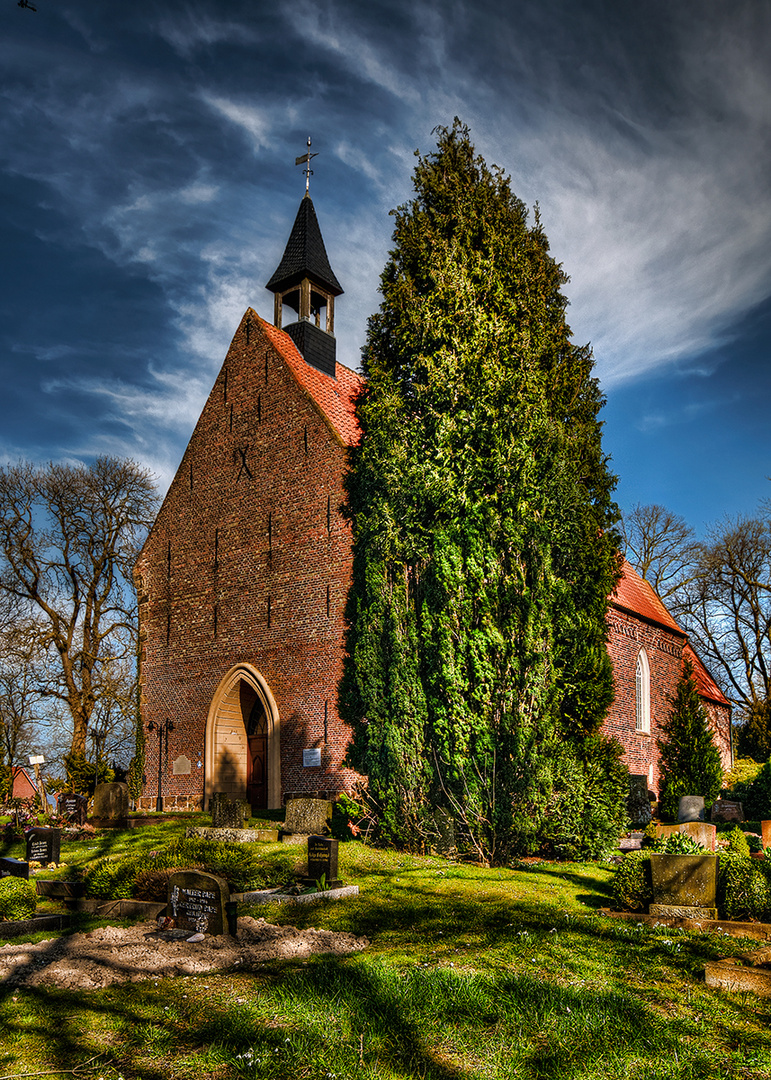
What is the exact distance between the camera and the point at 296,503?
1770 cm

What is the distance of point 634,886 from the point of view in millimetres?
8742

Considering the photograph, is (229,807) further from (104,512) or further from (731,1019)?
(104,512)

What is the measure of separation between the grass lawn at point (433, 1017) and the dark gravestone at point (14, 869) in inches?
192

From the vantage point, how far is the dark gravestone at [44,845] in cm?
1219

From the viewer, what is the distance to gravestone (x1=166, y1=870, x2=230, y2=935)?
24.6ft

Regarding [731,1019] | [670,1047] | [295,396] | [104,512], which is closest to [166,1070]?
[670,1047]

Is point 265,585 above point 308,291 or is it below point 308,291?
below

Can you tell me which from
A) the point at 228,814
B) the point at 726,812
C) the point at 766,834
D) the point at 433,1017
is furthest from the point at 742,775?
the point at 433,1017

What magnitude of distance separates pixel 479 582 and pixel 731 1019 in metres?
8.20

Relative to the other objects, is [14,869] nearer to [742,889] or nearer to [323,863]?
[323,863]

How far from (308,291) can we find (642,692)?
15.2 metres

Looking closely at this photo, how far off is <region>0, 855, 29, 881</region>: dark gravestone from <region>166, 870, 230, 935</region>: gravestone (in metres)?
3.57

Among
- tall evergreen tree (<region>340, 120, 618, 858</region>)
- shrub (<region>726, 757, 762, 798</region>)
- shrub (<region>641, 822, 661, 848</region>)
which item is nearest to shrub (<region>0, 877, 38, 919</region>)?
tall evergreen tree (<region>340, 120, 618, 858</region>)

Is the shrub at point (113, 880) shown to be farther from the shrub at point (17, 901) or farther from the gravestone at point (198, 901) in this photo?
the gravestone at point (198, 901)
